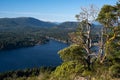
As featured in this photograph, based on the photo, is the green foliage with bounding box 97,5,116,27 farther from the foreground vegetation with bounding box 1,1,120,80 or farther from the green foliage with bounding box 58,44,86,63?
the green foliage with bounding box 58,44,86,63

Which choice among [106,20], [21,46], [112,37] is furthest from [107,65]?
[21,46]

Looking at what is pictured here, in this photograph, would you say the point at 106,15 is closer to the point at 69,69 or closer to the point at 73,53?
the point at 73,53

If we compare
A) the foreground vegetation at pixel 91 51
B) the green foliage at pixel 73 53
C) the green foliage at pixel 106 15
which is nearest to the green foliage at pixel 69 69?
the foreground vegetation at pixel 91 51

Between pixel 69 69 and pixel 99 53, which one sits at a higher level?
pixel 99 53

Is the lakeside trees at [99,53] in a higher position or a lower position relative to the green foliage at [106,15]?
lower

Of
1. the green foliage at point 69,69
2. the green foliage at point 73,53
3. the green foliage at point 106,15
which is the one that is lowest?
the green foliage at point 69,69

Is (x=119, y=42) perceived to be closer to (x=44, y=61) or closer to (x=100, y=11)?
(x=100, y=11)

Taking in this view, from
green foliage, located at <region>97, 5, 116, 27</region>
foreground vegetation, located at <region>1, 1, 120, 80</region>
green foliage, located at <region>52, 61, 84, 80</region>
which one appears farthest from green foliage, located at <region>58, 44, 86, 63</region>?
green foliage, located at <region>97, 5, 116, 27</region>

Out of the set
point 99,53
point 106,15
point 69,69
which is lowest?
point 69,69

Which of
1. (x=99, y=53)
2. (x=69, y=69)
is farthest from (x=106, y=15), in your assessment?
(x=69, y=69)

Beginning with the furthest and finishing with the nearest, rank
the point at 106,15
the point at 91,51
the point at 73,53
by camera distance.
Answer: the point at 91,51 < the point at 73,53 < the point at 106,15

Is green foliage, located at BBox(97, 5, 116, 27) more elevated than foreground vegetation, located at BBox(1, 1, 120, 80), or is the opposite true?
green foliage, located at BBox(97, 5, 116, 27)

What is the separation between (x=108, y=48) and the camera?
44.0 ft

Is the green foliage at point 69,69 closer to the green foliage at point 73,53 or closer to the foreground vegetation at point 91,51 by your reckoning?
the foreground vegetation at point 91,51
